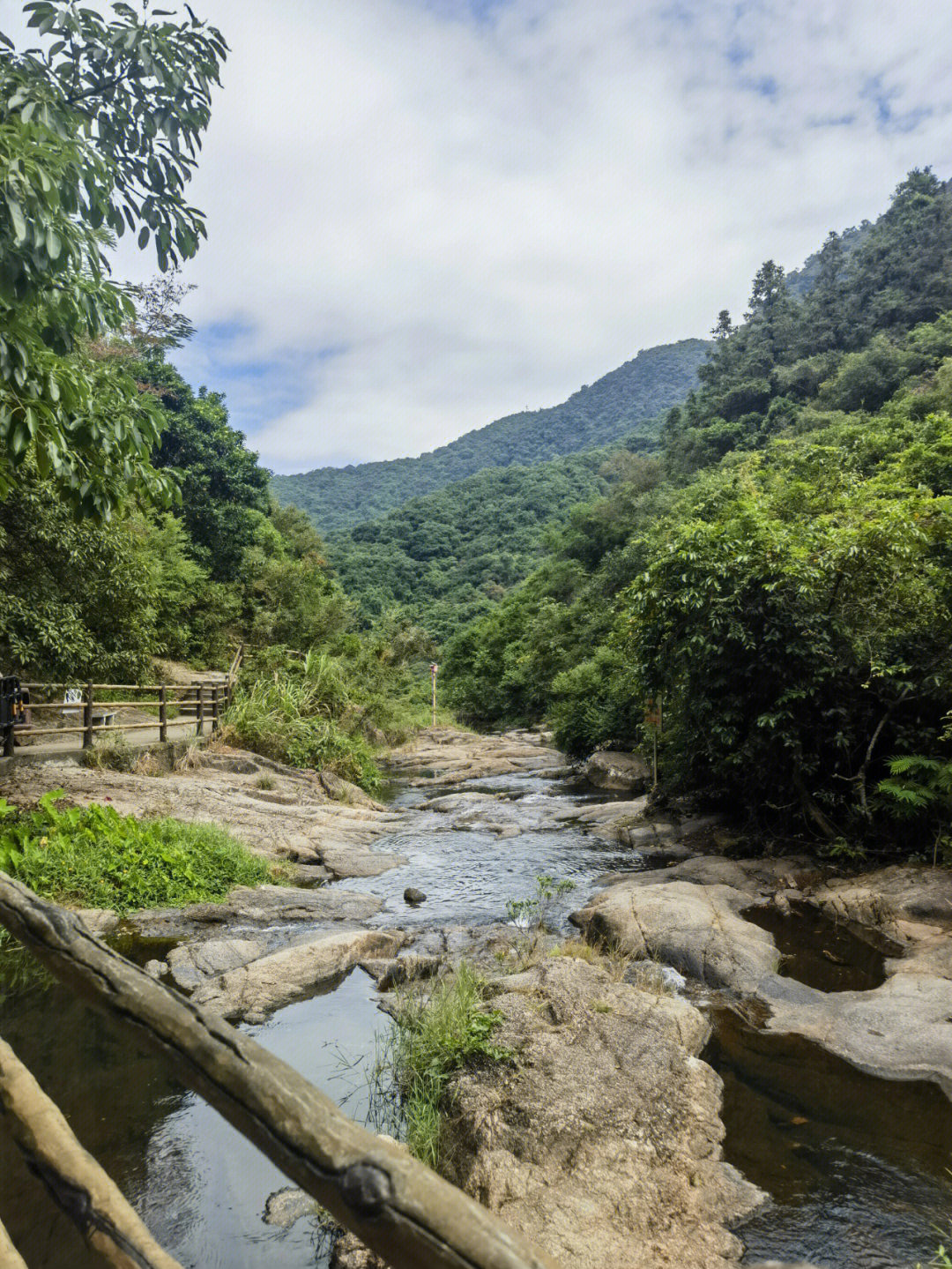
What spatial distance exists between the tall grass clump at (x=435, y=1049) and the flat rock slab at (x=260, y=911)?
127 inches

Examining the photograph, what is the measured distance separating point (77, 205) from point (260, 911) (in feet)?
22.0

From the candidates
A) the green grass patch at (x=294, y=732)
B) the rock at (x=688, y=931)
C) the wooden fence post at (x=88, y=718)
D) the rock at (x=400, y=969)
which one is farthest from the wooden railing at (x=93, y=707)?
the rock at (x=688, y=931)

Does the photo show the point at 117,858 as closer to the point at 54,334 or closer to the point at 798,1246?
the point at 54,334

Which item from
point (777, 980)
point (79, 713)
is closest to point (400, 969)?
point (777, 980)

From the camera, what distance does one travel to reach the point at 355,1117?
483cm

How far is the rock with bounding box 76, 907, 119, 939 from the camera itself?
24.7 ft

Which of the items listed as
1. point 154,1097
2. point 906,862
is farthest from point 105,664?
point 906,862

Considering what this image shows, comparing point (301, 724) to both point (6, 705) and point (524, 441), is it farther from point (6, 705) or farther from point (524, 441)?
point (524, 441)

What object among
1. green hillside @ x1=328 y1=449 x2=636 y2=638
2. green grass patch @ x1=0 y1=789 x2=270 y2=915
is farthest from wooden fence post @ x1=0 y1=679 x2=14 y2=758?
green hillside @ x1=328 y1=449 x2=636 y2=638

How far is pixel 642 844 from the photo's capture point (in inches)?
503

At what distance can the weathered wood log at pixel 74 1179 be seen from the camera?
183 cm

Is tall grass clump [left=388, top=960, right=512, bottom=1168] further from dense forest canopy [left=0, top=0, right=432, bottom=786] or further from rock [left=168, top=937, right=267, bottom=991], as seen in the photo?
dense forest canopy [left=0, top=0, right=432, bottom=786]

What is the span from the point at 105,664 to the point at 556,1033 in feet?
38.3

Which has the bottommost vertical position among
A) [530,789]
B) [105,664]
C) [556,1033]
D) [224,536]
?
[530,789]
